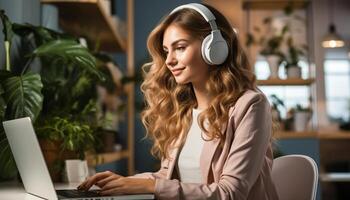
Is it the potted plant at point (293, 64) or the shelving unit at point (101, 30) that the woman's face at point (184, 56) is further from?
the potted plant at point (293, 64)

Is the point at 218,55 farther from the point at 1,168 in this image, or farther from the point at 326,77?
the point at 326,77

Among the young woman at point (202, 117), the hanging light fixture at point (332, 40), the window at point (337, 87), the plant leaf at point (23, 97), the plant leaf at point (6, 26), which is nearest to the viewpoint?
the young woman at point (202, 117)

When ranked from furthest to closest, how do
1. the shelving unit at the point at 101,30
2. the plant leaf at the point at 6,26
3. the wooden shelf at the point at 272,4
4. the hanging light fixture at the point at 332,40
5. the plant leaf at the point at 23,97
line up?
the hanging light fixture at the point at 332,40
the wooden shelf at the point at 272,4
the shelving unit at the point at 101,30
the plant leaf at the point at 6,26
the plant leaf at the point at 23,97

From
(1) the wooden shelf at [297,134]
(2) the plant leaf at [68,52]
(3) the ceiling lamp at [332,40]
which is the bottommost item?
(1) the wooden shelf at [297,134]

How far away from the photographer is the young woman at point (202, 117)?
3.32 ft

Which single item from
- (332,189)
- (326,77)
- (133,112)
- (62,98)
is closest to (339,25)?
(326,77)

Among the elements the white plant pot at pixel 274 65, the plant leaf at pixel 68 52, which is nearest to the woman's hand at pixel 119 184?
the plant leaf at pixel 68 52

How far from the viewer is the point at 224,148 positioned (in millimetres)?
1123

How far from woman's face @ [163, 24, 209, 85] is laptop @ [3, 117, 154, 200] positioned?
1.28 ft

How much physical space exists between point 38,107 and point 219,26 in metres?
0.52

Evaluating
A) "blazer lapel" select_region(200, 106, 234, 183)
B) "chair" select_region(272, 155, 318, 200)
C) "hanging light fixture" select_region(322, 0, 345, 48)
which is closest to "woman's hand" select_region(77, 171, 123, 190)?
"blazer lapel" select_region(200, 106, 234, 183)

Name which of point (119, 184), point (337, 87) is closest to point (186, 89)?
point (119, 184)

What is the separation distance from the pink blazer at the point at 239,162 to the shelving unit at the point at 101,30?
2.42 feet

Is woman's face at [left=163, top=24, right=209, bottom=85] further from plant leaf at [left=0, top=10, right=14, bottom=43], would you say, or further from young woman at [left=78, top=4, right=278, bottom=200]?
plant leaf at [left=0, top=10, right=14, bottom=43]
